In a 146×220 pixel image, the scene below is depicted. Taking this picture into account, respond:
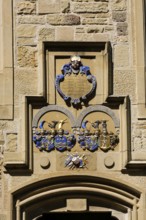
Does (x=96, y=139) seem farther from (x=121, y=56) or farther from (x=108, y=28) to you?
(x=108, y=28)

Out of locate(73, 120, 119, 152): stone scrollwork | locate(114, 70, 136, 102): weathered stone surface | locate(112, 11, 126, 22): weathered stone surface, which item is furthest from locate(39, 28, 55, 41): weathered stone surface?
locate(73, 120, 119, 152): stone scrollwork

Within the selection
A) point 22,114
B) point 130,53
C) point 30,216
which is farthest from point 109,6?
point 30,216

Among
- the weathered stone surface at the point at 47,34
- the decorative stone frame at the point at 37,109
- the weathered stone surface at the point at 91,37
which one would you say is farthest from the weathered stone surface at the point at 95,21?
the weathered stone surface at the point at 47,34

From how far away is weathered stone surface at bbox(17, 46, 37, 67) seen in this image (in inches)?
551

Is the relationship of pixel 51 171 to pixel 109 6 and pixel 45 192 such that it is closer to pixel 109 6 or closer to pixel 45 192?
pixel 45 192

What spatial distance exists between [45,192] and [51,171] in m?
0.25

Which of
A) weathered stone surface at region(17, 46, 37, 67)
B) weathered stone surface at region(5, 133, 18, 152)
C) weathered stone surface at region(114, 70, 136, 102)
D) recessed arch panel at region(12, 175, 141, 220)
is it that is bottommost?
recessed arch panel at region(12, 175, 141, 220)

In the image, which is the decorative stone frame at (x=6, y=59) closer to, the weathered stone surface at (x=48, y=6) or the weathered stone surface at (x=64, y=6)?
the weathered stone surface at (x=48, y=6)

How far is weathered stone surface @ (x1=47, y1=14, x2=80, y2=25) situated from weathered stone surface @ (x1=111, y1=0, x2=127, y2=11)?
1.47ft

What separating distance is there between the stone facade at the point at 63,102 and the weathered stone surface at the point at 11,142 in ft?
0.04

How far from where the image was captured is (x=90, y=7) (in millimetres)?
14164

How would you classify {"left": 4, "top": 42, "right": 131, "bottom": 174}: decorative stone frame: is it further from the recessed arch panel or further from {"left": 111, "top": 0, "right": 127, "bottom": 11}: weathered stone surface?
{"left": 111, "top": 0, "right": 127, "bottom": 11}: weathered stone surface

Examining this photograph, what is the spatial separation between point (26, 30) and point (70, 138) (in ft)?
4.47

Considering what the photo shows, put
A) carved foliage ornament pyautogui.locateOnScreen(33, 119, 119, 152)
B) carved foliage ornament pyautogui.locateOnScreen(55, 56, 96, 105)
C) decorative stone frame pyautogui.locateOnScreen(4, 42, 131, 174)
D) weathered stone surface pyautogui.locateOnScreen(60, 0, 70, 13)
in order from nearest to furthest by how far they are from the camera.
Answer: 1. decorative stone frame pyautogui.locateOnScreen(4, 42, 131, 174)
2. carved foliage ornament pyautogui.locateOnScreen(33, 119, 119, 152)
3. carved foliage ornament pyautogui.locateOnScreen(55, 56, 96, 105)
4. weathered stone surface pyautogui.locateOnScreen(60, 0, 70, 13)
